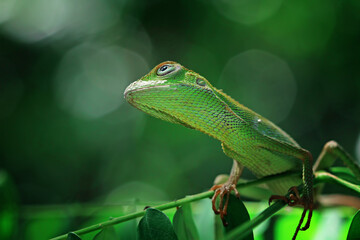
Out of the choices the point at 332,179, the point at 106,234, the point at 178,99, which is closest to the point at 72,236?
the point at 106,234

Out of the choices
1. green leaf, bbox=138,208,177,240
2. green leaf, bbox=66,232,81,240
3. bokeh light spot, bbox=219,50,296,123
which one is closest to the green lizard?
green leaf, bbox=138,208,177,240

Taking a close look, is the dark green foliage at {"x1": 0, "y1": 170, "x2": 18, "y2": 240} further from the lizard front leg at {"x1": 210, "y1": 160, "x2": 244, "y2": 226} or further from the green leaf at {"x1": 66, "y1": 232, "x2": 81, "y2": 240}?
the lizard front leg at {"x1": 210, "y1": 160, "x2": 244, "y2": 226}

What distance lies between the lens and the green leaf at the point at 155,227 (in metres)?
0.87

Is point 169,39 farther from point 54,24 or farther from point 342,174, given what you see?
point 342,174

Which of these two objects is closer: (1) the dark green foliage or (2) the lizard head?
(2) the lizard head

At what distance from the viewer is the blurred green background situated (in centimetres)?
678

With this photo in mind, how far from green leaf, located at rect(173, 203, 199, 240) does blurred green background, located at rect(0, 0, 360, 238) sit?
5.90 m

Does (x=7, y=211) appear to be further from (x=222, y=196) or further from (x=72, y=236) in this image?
(x=222, y=196)

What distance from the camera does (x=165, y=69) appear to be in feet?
4.22

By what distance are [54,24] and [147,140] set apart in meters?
4.12

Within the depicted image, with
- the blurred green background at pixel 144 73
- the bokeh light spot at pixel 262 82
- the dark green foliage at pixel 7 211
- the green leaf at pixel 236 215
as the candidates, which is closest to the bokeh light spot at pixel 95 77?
the blurred green background at pixel 144 73

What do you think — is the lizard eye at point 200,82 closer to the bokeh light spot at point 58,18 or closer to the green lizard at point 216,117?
the green lizard at point 216,117

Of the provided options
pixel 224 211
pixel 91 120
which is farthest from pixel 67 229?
pixel 91 120

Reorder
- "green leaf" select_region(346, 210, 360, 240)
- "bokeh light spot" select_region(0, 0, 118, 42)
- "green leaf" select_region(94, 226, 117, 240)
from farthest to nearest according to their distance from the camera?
"bokeh light spot" select_region(0, 0, 118, 42) < "green leaf" select_region(94, 226, 117, 240) < "green leaf" select_region(346, 210, 360, 240)
